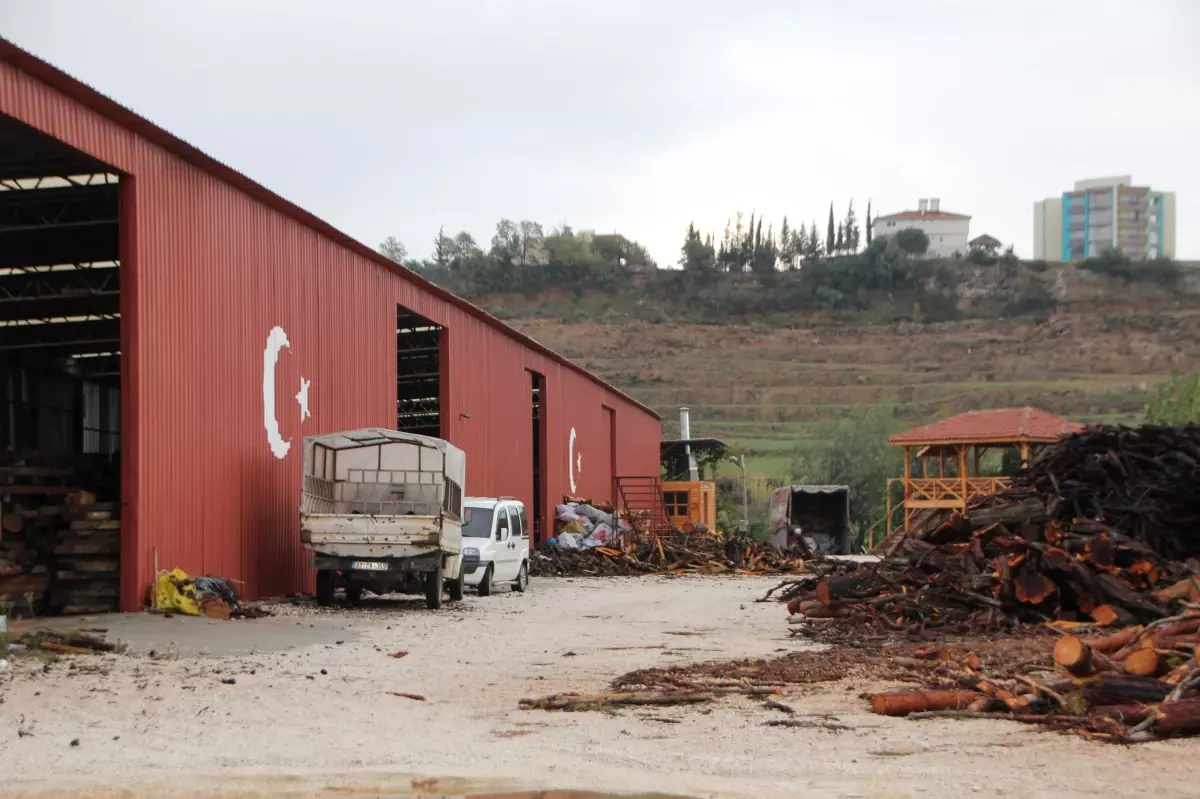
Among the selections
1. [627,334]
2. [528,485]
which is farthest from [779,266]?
[528,485]

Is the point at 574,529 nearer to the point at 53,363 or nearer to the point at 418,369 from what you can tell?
the point at 418,369

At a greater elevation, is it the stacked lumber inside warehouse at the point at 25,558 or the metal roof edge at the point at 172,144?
the metal roof edge at the point at 172,144

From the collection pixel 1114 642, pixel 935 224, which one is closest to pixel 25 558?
pixel 1114 642

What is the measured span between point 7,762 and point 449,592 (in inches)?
626

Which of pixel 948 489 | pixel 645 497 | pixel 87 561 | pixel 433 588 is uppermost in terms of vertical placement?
pixel 87 561

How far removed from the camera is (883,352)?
100500 millimetres

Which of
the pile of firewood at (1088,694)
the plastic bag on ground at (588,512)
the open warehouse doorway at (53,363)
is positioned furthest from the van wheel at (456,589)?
the plastic bag on ground at (588,512)

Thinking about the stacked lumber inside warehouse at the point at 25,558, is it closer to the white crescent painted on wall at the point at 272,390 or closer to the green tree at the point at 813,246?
the white crescent painted on wall at the point at 272,390

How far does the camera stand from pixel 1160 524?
16.4m

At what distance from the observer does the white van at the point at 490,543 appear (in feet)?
80.4

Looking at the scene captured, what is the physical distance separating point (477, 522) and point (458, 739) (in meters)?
16.4

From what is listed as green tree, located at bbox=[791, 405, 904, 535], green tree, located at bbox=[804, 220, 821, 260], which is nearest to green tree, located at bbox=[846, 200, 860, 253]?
green tree, located at bbox=[804, 220, 821, 260]

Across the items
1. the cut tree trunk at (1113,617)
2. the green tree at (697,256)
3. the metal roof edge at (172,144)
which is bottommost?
the cut tree trunk at (1113,617)

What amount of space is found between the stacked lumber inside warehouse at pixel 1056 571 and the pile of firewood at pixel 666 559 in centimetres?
1568
